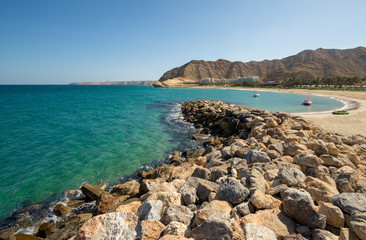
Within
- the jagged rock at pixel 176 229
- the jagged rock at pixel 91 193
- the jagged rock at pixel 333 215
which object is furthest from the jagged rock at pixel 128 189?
the jagged rock at pixel 333 215

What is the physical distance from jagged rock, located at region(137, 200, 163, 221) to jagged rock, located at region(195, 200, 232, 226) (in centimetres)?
84

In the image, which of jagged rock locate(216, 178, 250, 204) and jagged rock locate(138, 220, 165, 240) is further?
jagged rock locate(216, 178, 250, 204)

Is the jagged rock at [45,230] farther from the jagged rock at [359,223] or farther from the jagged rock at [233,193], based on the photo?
the jagged rock at [359,223]

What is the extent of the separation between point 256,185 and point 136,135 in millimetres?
13221

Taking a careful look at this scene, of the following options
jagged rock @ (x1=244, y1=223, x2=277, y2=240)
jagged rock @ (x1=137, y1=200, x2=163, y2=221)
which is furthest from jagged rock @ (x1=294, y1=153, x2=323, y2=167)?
jagged rock @ (x1=137, y1=200, x2=163, y2=221)

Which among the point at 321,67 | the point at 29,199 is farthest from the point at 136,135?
the point at 321,67

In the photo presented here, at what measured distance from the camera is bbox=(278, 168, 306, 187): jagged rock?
3963mm

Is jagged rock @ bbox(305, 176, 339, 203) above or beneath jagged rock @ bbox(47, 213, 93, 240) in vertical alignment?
above

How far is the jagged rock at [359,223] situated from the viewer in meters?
2.46

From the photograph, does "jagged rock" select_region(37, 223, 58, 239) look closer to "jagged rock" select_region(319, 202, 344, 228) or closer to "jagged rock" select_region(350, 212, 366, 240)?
"jagged rock" select_region(319, 202, 344, 228)

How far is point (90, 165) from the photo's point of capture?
9969 millimetres

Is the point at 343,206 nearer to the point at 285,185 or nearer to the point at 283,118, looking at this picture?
the point at 285,185

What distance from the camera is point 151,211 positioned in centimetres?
341

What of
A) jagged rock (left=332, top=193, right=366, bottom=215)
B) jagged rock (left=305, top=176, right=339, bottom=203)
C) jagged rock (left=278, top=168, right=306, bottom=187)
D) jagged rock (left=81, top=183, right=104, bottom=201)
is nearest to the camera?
jagged rock (left=332, top=193, right=366, bottom=215)
